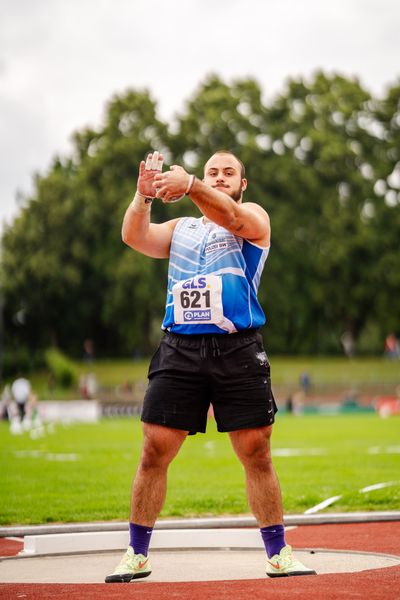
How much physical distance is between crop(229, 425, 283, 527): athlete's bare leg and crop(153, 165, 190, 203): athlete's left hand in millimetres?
1463

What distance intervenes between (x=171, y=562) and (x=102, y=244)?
62607mm

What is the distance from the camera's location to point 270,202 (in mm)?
67188

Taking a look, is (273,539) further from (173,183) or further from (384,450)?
(384,450)

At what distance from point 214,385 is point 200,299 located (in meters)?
0.51

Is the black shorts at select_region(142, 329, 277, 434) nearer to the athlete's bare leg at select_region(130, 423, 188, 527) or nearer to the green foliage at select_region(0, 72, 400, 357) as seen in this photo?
the athlete's bare leg at select_region(130, 423, 188, 527)

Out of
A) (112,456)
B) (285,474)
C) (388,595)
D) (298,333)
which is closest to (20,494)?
(285,474)

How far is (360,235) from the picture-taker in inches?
2613

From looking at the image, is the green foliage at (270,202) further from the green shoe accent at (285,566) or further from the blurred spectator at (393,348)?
the green shoe accent at (285,566)

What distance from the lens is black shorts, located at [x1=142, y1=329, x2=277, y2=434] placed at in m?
6.18

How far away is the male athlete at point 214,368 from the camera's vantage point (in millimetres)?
6145

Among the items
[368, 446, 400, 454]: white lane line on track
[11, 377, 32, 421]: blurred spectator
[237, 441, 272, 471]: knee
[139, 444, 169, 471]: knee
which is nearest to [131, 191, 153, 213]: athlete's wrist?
[139, 444, 169, 471]: knee

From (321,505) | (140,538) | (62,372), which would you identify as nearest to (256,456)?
(140,538)

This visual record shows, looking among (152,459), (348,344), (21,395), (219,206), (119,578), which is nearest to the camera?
(219,206)

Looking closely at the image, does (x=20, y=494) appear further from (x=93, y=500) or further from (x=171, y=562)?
(x=171, y=562)
